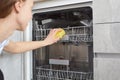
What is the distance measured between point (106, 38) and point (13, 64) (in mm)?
688

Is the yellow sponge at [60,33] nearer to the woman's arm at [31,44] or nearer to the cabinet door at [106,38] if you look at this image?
the woman's arm at [31,44]

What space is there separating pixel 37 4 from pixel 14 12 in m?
0.51

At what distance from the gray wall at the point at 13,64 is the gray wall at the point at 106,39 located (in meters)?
0.57

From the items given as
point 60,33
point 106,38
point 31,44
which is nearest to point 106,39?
point 106,38

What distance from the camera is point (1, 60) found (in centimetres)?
161

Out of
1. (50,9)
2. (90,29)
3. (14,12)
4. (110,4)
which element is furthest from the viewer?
(50,9)

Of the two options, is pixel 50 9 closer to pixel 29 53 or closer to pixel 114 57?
pixel 29 53

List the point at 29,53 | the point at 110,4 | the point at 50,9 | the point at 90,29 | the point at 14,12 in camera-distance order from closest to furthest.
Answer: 1. the point at 14,12
2. the point at 110,4
3. the point at 90,29
4. the point at 50,9
5. the point at 29,53

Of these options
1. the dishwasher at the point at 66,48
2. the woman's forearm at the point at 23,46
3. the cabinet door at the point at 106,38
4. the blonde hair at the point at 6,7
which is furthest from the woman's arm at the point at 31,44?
the blonde hair at the point at 6,7

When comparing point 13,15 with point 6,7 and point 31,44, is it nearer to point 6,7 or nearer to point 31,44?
point 6,7

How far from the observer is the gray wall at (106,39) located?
115cm

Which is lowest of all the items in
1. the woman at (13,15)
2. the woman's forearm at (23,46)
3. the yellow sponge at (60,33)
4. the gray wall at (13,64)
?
the gray wall at (13,64)

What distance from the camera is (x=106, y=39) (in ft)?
3.87

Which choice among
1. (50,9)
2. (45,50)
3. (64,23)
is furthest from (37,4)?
(45,50)
